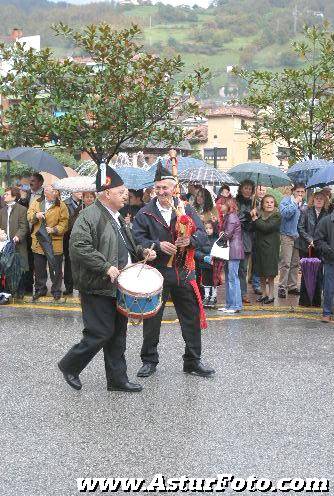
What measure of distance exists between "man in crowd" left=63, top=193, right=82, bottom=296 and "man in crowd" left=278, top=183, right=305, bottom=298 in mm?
3233

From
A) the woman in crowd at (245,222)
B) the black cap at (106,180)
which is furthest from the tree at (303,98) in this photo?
the black cap at (106,180)

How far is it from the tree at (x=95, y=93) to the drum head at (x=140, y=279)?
756cm

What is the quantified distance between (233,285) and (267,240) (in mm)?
1352

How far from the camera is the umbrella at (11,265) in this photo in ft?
42.3

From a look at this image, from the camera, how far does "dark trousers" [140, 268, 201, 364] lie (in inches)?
332

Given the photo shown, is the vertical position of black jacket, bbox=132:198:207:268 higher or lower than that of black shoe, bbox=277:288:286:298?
higher

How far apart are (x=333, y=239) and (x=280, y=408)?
4707mm

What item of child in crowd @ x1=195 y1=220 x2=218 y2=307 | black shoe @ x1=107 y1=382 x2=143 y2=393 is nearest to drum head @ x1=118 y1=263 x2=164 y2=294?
black shoe @ x1=107 y1=382 x2=143 y2=393

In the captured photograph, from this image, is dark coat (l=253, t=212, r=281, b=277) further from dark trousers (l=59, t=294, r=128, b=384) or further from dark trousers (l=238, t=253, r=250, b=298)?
dark trousers (l=59, t=294, r=128, b=384)

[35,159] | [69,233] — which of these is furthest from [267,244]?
[35,159]

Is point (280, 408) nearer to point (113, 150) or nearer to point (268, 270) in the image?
point (268, 270)

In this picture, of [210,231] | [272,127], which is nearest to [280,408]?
[210,231]

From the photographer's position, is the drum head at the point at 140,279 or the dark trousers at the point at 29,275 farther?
the dark trousers at the point at 29,275

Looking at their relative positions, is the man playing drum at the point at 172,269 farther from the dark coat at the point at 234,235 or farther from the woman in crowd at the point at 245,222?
the woman in crowd at the point at 245,222
